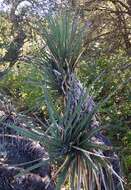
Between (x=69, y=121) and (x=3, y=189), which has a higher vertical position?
(x=69, y=121)

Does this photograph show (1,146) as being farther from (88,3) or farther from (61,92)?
(88,3)

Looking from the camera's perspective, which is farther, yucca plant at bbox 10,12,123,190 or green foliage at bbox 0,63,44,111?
green foliage at bbox 0,63,44,111

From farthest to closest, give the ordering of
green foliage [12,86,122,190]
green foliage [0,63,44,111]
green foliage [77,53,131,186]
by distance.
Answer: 1. green foliage [0,63,44,111]
2. green foliage [77,53,131,186]
3. green foliage [12,86,122,190]

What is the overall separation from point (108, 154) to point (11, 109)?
172 cm

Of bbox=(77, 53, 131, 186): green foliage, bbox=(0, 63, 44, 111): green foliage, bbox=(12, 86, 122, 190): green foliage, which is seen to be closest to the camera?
bbox=(12, 86, 122, 190): green foliage

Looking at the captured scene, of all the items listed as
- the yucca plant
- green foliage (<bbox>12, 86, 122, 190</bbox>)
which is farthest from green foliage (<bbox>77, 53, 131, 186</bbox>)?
green foliage (<bbox>12, 86, 122, 190</bbox>)

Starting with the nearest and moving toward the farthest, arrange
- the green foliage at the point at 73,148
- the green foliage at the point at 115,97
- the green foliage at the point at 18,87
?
the green foliage at the point at 73,148 → the green foliage at the point at 115,97 → the green foliage at the point at 18,87

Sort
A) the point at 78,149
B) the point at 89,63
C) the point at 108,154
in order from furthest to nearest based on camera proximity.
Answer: the point at 89,63 < the point at 108,154 < the point at 78,149

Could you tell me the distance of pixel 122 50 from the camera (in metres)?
12.0

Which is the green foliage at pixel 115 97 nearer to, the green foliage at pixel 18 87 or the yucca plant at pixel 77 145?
the green foliage at pixel 18 87

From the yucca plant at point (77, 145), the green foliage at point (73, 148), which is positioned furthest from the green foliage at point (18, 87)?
the green foliage at point (73, 148)

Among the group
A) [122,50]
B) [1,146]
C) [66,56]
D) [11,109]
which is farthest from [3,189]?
[122,50]

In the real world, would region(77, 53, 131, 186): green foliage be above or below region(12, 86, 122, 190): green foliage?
above

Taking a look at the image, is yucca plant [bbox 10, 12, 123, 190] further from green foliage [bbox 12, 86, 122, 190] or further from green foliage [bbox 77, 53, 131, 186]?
green foliage [bbox 77, 53, 131, 186]
